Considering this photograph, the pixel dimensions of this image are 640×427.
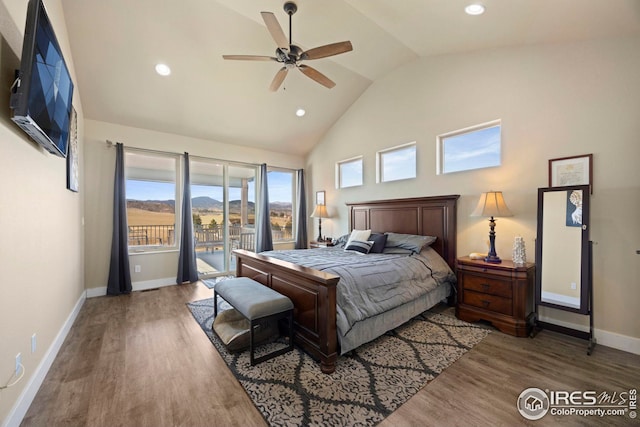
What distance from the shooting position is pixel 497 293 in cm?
293

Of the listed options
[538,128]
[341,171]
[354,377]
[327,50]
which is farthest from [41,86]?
[341,171]

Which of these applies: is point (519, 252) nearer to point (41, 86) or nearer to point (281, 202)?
point (41, 86)

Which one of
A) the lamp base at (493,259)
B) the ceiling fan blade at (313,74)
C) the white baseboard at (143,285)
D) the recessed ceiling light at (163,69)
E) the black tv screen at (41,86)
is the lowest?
the white baseboard at (143,285)

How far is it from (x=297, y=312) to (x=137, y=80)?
3.97 meters

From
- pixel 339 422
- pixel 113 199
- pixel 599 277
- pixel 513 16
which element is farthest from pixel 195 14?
pixel 599 277

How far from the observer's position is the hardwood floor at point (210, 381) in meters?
1.71

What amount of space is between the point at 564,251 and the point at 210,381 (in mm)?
3551

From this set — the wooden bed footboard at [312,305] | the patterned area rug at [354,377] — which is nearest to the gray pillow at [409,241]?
the patterned area rug at [354,377]

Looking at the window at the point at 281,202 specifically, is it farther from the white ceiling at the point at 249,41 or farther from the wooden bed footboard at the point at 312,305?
the wooden bed footboard at the point at 312,305

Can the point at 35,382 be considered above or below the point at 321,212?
below

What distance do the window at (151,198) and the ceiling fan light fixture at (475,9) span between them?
4.94 m

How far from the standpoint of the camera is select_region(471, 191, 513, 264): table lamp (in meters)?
3.04

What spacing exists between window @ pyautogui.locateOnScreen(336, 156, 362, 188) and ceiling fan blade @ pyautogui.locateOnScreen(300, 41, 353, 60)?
2.71 m

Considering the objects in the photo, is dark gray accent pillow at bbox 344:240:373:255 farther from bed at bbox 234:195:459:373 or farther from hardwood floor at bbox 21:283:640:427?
hardwood floor at bbox 21:283:640:427
